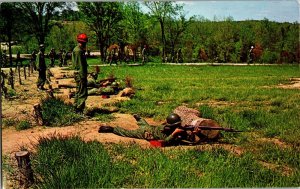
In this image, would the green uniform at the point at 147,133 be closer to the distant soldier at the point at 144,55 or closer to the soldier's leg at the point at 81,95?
the soldier's leg at the point at 81,95

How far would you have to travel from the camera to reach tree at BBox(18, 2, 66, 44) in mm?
9648

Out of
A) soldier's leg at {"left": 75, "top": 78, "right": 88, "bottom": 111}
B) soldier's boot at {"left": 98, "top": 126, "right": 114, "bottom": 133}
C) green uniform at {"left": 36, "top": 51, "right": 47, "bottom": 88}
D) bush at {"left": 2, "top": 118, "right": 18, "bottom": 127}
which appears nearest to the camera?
soldier's boot at {"left": 98, "top": 126, "right": 114, "bottom": 133}

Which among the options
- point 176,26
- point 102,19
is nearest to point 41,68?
point 102,19

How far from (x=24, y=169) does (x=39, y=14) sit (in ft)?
17.0

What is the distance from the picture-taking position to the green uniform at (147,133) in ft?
25.3

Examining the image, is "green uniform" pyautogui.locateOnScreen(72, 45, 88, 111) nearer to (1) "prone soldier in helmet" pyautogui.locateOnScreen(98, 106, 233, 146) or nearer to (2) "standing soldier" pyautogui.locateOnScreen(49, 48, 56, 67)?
(1) "prone soldier in helmet" pyautogui.locateOnScreen(98, 106, 233, 146)

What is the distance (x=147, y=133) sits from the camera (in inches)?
311

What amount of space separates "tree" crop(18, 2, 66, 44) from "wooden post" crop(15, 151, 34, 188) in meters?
4.66

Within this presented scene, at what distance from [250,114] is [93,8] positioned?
19.3 ft

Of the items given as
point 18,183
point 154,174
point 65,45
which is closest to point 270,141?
point 154,174

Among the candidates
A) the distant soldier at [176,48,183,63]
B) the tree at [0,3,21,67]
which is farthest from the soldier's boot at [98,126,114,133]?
the distant soldier at [176,48,183,63]

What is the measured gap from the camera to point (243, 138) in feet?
26.7

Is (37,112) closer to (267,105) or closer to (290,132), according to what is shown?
(290,132)

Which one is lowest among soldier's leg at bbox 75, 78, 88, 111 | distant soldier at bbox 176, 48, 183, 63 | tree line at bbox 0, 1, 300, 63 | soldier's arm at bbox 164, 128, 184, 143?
soldier's arm at bbox 164, 128, 184, 143
